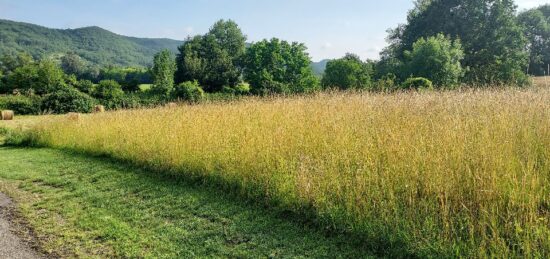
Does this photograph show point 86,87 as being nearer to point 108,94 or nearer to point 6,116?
point 108,94

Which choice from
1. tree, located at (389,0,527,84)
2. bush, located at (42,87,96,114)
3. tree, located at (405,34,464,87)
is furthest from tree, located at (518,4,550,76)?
bush, located at (42,87,96,114)

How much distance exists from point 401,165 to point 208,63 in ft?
147

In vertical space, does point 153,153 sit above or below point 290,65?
below

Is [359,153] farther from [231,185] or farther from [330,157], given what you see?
[231,185]

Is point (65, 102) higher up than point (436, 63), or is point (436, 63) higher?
point (436, 63)

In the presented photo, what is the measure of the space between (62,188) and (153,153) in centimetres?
180

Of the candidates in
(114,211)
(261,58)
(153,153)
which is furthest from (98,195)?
(261,58)

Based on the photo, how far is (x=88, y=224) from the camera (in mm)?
4738

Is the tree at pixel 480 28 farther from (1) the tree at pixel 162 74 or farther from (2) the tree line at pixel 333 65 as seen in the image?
(1) the tree at pixel 162 74

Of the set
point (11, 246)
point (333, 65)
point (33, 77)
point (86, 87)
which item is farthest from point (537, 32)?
point (33, 77)

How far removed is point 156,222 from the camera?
15.3 feet

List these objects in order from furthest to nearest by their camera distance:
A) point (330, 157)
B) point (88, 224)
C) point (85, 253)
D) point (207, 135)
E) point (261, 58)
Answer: point (261, 58) → point (207, 135) → point (330, 157) → point (88, 224) → point (85, 253)

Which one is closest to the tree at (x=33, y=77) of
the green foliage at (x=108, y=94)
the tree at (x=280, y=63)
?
the green foliage at (x=108, y=94)

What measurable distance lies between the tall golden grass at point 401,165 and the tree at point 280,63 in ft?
108
